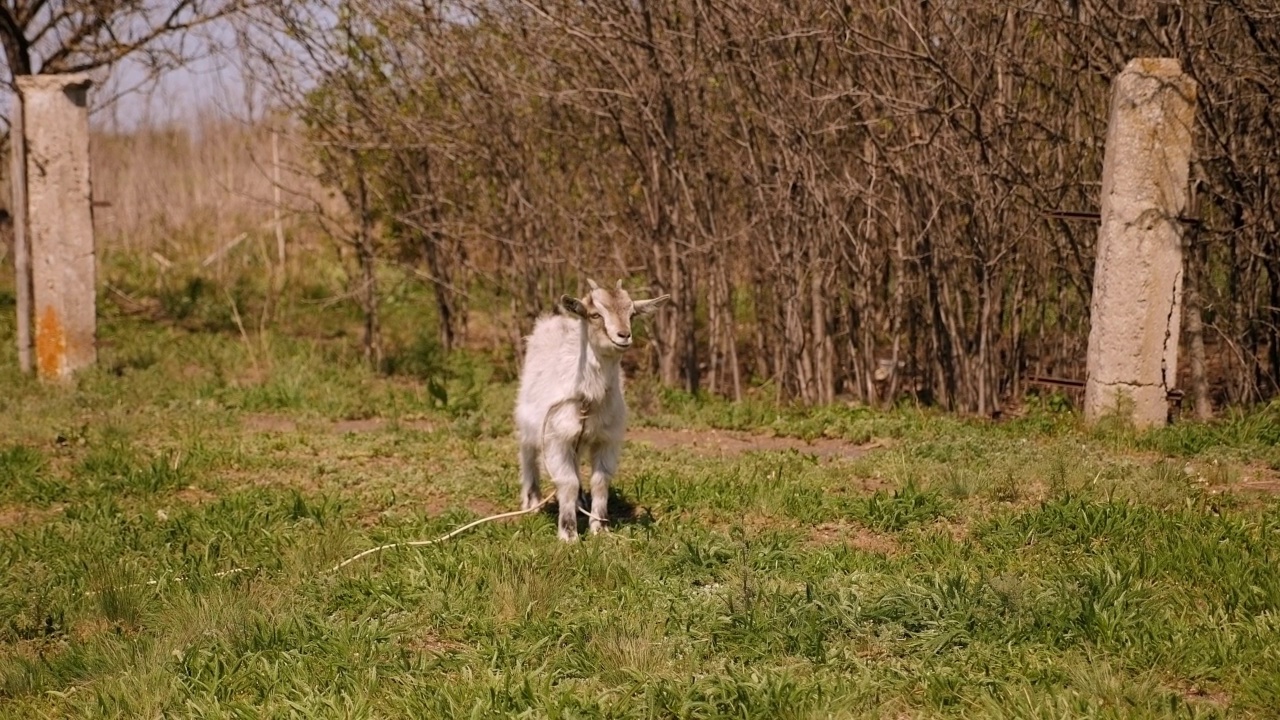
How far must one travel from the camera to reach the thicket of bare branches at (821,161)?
923 centimetres

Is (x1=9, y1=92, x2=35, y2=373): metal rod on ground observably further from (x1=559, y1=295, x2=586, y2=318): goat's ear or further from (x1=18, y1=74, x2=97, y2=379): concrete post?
(x1=559, y1=295, x2=586, y2=318): goat's ear

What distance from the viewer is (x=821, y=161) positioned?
395 inches

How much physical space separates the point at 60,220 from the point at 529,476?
6.93m

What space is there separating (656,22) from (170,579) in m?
6.64

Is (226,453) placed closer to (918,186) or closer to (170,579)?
(170,579)

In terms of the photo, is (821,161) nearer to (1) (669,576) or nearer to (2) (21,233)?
(1) (669,576)

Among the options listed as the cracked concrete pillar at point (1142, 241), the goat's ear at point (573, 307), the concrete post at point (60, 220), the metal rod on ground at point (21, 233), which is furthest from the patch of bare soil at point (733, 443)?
the metal rod on ground at point (21, 233)

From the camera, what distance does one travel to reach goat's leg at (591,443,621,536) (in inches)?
266

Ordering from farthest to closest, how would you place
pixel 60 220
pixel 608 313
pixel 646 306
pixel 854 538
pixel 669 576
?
1. pixel 60 220
2. pixel 646 306
3. pixel 854 538
4. pixel 608 313
5. pixel 669 576

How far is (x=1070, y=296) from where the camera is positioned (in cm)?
1058

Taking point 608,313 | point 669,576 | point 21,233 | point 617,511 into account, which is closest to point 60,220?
point 21,233

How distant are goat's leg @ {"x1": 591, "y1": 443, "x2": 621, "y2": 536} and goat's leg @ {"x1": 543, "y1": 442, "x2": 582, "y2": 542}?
0.10 m

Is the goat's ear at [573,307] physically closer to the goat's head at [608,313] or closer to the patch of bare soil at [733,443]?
the goat's head at [608,313]

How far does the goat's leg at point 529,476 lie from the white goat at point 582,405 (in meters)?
0.26
